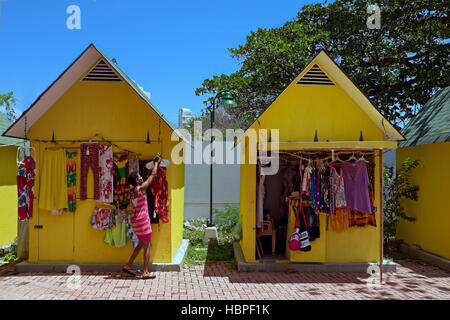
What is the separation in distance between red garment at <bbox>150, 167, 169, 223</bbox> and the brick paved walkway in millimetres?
1190

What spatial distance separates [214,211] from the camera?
40.7 feet

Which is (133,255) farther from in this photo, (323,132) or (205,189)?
(205,189)

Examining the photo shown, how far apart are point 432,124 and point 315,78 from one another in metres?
3.55

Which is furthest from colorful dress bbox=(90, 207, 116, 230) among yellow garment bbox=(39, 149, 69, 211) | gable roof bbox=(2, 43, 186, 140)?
gable roof bbox=(2, 43, 186, 140)

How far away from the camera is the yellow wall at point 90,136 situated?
713 cm

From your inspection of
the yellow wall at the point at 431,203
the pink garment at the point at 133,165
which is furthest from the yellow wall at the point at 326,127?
the pink garment at the point at 133,165

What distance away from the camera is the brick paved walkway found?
18.9ft

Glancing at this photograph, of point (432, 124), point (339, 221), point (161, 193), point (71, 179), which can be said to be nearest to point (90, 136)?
→ point (71, 179)

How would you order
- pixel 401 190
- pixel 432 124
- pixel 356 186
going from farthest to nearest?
pixel 401 190 → pixel 432 124 → pixel 356 186

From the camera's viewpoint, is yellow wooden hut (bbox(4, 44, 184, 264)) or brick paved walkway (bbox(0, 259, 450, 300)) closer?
brick paved walkway (bbox(0, 259, 450, 300))

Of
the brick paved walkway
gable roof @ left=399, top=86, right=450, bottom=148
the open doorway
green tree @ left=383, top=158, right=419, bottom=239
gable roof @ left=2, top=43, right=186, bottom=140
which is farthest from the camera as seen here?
green tree @ left=383, top=158, right=419, bottom=239

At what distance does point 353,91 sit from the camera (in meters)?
7.15

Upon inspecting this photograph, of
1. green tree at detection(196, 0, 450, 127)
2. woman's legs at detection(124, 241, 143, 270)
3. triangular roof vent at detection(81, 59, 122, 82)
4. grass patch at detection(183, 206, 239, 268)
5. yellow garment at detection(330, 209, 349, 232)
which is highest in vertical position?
green tree at detection(196, 0, 450, 127)

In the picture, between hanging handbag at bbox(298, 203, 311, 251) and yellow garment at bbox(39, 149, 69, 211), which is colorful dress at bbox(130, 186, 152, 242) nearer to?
yellow garment at bbox(39, 149, 69, 211)
